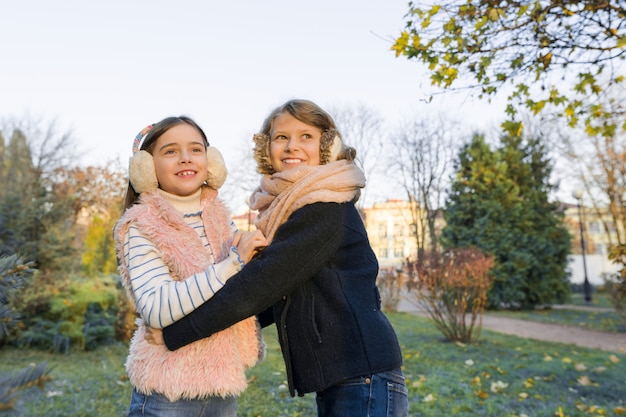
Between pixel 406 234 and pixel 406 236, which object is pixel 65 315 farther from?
pixel 406 234

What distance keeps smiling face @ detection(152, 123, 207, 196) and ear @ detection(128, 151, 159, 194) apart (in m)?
0.04

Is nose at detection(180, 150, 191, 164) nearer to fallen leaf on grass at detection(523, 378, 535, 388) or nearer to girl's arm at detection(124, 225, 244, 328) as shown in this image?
girl's arm at detection(124, 225, 244, 328)

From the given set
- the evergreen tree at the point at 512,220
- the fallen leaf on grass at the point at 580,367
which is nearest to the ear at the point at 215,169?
the fallen leaf on grass at the point at 580,367

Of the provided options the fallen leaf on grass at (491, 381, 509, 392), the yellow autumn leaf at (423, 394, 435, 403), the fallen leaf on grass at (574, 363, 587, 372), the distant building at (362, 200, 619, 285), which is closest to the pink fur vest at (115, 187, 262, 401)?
the yellow autumn leaf at (423, 394, 435, 403)

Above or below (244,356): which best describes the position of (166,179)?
above

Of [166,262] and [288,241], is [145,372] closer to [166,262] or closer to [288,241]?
[166,262]

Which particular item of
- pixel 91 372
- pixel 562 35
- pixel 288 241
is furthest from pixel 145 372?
pixel 91 372

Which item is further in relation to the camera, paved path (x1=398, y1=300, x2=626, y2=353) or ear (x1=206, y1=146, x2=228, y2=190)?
paved path (x1=398, y1=300, x2=626, y2=353)

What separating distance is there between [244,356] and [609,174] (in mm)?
24081

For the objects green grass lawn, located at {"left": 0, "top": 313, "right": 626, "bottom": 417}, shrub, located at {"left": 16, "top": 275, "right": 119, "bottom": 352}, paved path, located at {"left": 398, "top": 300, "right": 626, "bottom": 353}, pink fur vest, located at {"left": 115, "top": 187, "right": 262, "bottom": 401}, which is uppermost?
pink fur vest, located at {"left": 115, "top": 187, "right": 262, "bottom": 401}

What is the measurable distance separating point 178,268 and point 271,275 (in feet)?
1.21

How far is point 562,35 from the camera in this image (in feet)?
13.9

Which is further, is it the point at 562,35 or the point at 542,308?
the point at 542,308

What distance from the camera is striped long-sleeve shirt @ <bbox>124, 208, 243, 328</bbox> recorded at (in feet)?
5.25
